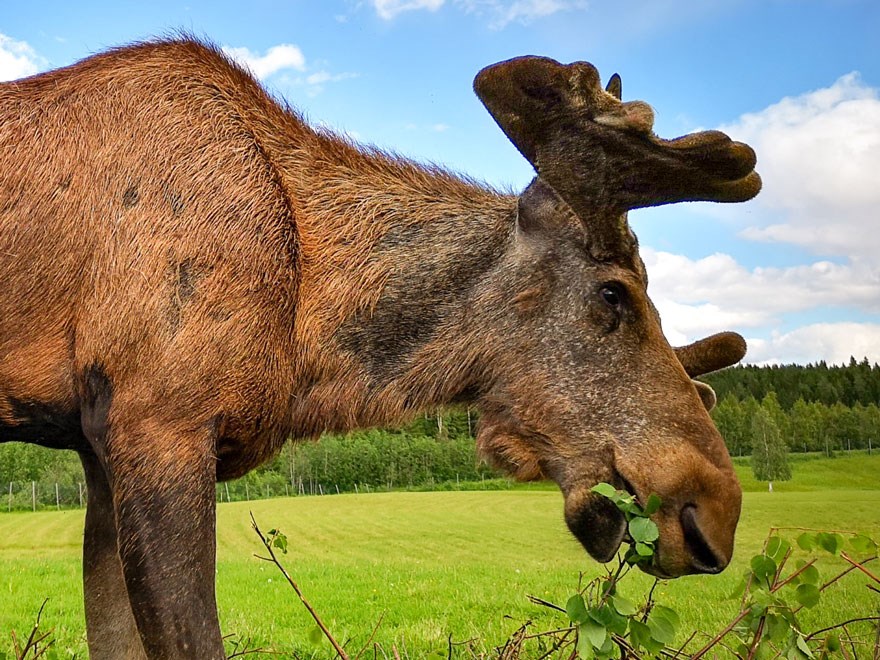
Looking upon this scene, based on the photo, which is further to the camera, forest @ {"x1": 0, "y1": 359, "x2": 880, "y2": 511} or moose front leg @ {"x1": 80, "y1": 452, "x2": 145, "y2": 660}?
forest @ {"x1": 0, "y1": 359, "x2": 880, "y2": 511}

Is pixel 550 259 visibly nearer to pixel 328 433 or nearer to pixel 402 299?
pixel 402 299

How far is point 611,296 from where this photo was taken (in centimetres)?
304

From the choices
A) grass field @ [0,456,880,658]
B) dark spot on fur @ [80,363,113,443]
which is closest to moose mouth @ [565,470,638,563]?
grass field @ [0,456,880,658]

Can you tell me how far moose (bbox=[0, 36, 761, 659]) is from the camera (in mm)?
2498

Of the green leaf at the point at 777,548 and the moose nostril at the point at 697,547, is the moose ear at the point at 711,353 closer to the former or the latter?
the moose nostril at the point at 697,547

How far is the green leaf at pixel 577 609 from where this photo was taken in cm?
215

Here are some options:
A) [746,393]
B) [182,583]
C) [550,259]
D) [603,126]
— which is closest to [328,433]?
[182,583]

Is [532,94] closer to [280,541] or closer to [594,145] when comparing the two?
[594,145]

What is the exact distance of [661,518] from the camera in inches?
108

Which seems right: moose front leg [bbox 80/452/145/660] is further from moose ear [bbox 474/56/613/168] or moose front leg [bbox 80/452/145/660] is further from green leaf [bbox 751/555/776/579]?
green leaf [bbox 751/555/776/579]

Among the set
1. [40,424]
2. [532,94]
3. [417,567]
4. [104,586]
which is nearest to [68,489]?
[417,567]

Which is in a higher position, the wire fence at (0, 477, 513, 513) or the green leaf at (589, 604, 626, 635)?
the green leaf at (589, 604, 626, 635)

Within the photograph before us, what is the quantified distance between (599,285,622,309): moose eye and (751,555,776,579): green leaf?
3.47ft

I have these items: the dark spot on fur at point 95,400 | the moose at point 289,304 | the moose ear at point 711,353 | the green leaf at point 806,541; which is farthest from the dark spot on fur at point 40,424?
the moose ear at point 711,353
